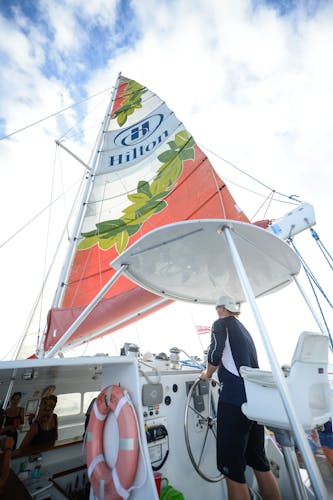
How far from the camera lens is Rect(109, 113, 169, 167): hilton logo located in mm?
5719

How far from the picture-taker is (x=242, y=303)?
3.70m

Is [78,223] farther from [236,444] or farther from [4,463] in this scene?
[236,444]

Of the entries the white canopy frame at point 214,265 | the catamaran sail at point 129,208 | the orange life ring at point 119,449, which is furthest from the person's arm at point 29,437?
the orange life ring at point 119,449

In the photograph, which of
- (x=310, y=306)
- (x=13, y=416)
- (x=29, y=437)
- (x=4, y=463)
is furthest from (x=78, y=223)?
(x=310, y=306)

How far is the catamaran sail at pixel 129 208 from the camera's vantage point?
3.56m

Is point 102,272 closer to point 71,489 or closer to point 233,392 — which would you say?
point 71,489

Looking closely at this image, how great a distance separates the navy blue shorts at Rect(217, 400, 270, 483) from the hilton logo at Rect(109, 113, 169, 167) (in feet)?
17.3

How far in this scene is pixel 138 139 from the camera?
616 cm

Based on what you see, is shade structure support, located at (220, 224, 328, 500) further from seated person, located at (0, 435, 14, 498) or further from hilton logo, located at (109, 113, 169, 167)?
hilton logo, located at (109, 113, 169, 167)

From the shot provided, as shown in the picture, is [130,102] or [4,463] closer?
[4,463]

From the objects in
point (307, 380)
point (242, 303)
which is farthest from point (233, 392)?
point (242, 303)

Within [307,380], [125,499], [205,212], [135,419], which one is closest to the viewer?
[307,380]

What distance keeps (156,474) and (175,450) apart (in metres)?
0.32

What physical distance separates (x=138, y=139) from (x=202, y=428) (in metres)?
6.09
